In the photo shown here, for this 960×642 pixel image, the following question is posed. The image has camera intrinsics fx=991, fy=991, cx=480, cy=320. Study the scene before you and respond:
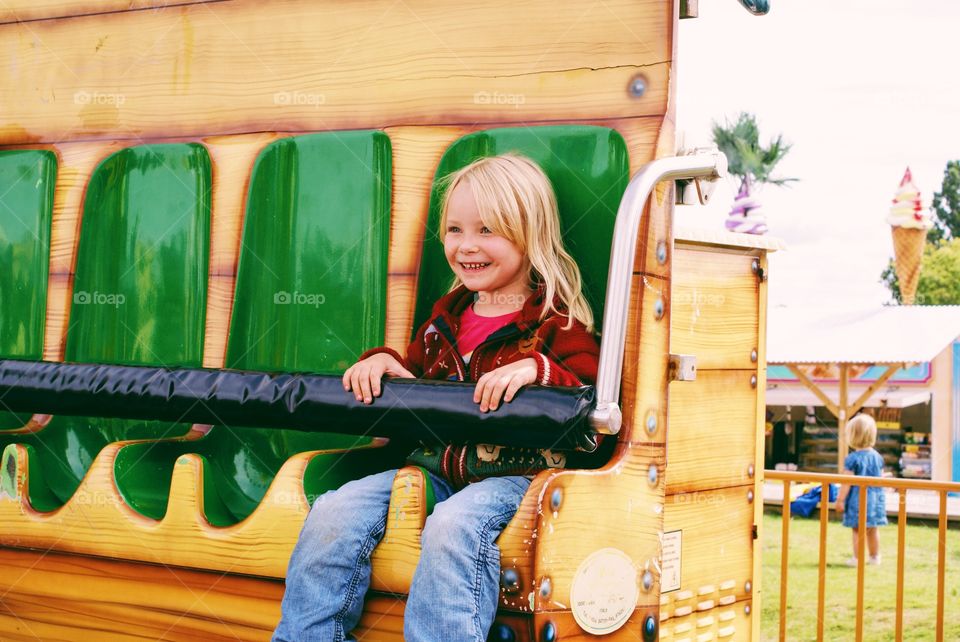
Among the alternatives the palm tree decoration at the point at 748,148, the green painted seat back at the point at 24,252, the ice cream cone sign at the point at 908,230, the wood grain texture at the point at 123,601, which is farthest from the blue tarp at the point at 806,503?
the palm tree decoration at the point at 748,148

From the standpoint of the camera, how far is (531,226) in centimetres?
169

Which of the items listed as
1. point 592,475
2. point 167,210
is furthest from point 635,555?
point 167,210

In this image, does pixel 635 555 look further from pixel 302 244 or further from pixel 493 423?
pixel 302 244

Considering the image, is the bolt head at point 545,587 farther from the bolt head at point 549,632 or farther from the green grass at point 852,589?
the green grass at point 852,589

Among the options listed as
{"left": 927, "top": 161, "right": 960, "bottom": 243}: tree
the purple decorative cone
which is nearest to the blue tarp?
the purple decorative cone

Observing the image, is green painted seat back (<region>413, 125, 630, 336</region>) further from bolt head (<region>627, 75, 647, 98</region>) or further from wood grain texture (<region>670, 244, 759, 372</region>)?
wood grain texture (<region>670, 244, 759, 372</region>)

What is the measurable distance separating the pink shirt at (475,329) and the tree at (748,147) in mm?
26673

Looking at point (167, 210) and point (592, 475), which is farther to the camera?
point (167, 210)

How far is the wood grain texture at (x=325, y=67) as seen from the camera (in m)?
1.84

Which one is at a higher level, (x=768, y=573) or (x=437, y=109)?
(x=437, y=109)

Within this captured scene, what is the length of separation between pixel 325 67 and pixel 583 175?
662 millimetres

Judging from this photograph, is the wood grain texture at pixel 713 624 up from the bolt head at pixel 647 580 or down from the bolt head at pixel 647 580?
down

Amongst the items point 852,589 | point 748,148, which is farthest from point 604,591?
point 748,148

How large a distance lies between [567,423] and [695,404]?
0.88 m
